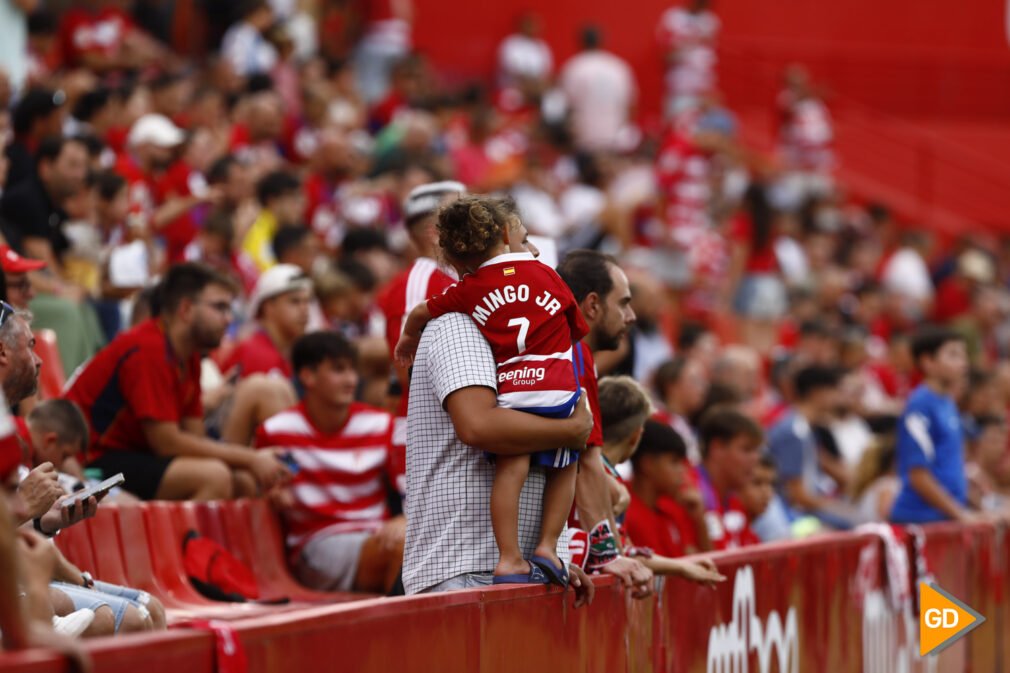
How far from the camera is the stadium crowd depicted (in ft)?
18.0

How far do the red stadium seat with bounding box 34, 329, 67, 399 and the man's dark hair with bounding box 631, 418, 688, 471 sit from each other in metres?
2.82

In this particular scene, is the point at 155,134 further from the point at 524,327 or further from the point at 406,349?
the point at 524,327

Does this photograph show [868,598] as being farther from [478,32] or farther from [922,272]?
[478,32]

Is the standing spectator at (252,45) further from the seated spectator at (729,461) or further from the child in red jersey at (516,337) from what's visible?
the child in red jersey at (516,337)

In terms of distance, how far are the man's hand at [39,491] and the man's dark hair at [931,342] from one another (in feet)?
23.0

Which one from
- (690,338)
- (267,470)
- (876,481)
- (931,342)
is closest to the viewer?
(267,470)

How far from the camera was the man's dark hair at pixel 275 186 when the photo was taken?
11.8m

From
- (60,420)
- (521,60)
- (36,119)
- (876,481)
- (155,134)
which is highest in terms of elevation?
(521,60)

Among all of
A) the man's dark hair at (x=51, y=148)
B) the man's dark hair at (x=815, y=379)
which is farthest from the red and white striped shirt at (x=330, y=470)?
the man's dark hair at (x=815, y=379)

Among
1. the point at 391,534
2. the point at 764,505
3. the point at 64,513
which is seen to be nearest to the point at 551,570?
the point at 64,513

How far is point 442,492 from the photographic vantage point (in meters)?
5.50

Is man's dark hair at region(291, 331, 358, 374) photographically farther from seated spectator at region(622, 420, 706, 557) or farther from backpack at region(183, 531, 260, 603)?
seated spectator at region(622, 420, 706, 557)

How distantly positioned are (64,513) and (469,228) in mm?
1549

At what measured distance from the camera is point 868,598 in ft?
28.9
